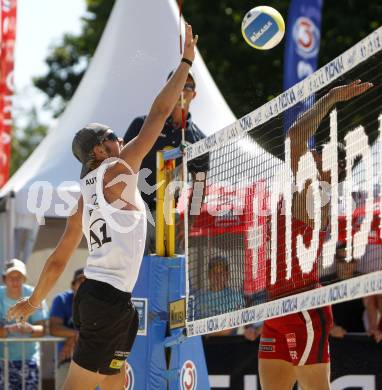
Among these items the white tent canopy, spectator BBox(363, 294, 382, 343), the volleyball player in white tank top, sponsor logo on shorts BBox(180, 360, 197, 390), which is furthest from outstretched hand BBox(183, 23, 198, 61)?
the white tent canopy

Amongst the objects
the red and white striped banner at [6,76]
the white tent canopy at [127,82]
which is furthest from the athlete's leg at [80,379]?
the red and white striped banner at [6,76]

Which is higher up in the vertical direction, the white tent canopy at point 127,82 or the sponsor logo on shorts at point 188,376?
the white tent canopy at point 127,82

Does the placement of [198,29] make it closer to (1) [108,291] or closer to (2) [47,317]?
(2) [47,317]

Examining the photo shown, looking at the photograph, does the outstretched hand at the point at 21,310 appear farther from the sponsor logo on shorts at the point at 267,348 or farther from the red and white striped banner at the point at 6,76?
the red and white striped banner at the point at 6,76

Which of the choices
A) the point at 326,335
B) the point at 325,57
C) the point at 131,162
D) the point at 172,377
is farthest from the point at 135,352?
the point at 325,57

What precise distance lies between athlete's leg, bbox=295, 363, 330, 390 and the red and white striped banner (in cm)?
722

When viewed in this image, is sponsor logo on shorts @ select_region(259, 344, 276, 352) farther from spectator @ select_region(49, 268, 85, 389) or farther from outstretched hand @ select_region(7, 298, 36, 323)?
spectator @ select_region(49, 268, 85, 389)

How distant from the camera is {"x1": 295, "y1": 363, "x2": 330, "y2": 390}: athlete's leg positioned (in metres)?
6.27

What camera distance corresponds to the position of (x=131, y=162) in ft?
18.4

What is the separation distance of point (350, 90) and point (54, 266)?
2097 millimetres

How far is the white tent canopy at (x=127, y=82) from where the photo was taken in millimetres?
11312

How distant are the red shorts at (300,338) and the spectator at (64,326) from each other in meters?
3.63

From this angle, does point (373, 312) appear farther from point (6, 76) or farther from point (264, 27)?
point (6, 76)

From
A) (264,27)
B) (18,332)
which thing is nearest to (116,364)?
(264,27)
